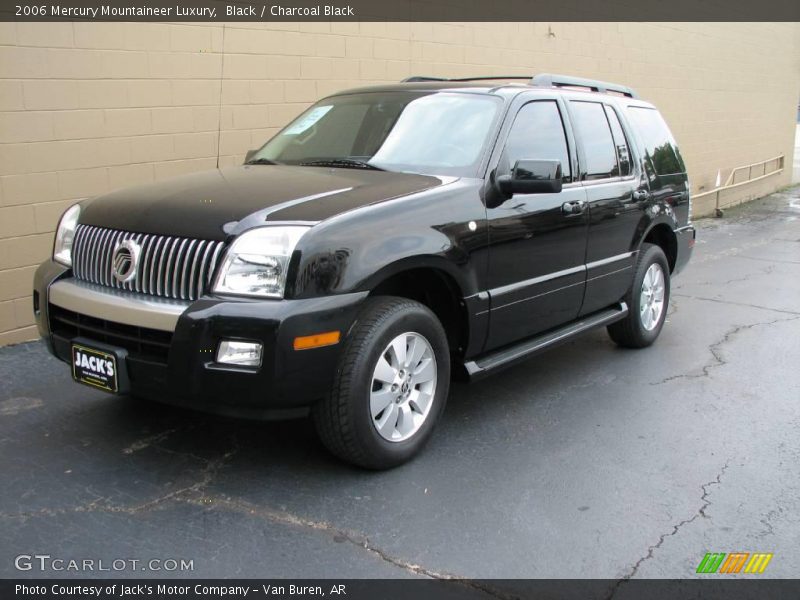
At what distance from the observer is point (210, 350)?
11.3 feet

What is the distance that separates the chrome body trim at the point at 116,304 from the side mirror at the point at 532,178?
1862mm

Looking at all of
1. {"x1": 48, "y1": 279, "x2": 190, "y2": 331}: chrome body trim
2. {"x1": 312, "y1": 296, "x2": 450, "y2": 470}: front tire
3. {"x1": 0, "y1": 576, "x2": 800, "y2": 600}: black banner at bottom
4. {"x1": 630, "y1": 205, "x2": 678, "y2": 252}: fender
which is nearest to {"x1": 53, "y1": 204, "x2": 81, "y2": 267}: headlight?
{"x1": 48, "y1": 279, "x2": 190, "y2": 331}: chrome body trim

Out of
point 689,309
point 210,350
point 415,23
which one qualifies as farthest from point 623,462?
point 415,23

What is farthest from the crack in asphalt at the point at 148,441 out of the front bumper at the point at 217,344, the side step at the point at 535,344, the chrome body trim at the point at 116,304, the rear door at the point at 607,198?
the rear door at the point at 607,198

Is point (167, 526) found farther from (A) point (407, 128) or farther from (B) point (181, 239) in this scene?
(A) point (407, 128)

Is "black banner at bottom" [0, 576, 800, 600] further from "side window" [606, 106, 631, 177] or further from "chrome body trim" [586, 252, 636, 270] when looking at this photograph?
"side window" [606, 106, 631, 177]

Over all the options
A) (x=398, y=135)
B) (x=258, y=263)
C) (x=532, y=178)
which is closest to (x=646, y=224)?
(x=532, y=178)

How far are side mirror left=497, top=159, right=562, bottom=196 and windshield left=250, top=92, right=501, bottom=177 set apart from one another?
22cm

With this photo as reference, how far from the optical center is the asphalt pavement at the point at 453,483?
3.27 m

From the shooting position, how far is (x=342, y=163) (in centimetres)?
475

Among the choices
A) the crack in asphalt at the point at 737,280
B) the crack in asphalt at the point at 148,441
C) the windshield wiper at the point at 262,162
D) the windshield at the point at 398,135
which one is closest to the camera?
the crack in asphalt at the point at 148,441

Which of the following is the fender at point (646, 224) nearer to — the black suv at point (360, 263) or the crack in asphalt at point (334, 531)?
the black suv at point (360, 263)
